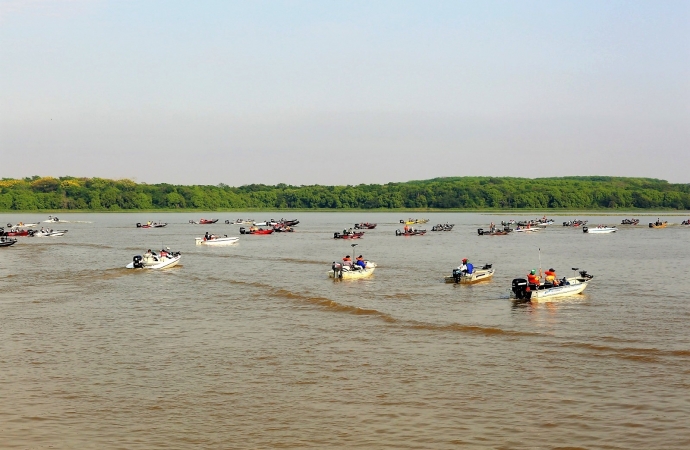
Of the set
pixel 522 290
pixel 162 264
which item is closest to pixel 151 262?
pixel 162 264

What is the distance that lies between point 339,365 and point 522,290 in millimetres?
15649

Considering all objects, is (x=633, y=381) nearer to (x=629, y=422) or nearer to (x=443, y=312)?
(x=629, y=422)

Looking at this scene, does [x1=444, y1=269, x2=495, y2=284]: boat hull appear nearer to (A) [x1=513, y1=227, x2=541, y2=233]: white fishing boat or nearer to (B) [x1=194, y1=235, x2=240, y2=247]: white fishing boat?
(B) [x1=194, y1=235, x2=240, y2=247]: white fishing boat

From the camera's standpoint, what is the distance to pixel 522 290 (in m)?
35.9

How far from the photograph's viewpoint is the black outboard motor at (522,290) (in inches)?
1399

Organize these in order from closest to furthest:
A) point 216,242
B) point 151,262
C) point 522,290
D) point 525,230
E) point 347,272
→ 1. point 522,290
2. point 347,272
3. point 151,262
4. point 216,242
5. point 525,230

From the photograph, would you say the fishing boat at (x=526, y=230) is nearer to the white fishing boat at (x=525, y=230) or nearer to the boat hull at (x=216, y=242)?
the white fishing boat at (x=525, y=230)

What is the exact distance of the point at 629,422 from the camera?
56.4 feet

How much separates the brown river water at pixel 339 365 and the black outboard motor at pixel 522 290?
2.95 feet

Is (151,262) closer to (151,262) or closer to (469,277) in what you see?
(151,262)

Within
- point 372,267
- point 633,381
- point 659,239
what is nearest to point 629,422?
point 633,381

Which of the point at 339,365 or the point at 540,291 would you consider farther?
the point at 540,291

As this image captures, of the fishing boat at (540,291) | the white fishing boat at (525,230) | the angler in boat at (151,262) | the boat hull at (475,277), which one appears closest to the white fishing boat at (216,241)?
the angler in boat at (151,262)

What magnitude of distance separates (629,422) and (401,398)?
208 inches
